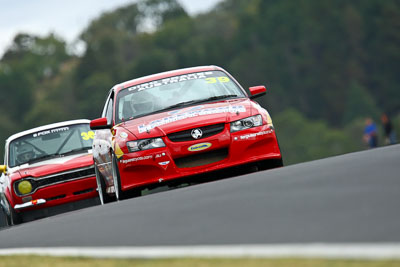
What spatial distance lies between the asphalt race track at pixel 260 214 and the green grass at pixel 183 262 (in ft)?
1.41

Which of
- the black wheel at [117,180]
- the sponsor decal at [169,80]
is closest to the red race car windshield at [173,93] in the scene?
the sponsor decal at [169,80]

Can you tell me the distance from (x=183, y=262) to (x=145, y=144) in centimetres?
648

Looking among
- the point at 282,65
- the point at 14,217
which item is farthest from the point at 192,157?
the point at 282,65

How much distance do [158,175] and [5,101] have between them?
14459 centimetres

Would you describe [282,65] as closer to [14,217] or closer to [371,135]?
[371,135]

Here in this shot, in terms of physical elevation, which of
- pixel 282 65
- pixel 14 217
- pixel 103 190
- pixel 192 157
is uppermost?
pixel 192 157

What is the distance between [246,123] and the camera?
483 inches

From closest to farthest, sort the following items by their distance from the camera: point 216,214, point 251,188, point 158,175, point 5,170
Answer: point 216,214
point 251,188
point 158,175
point 5,170

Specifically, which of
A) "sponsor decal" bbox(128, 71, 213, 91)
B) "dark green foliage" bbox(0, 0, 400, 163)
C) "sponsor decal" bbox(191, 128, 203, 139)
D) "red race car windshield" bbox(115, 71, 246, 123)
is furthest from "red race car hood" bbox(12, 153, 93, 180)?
"dark green foliage" bbox(0, 0, 400, 163)

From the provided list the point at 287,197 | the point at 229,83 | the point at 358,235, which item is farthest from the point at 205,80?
the point at 358,235

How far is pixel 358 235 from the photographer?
18.5ft

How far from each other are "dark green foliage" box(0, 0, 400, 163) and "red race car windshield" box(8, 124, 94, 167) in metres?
92.4

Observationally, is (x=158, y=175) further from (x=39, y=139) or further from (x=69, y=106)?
(x=69, y=106)

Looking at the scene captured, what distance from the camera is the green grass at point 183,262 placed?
4.99m
